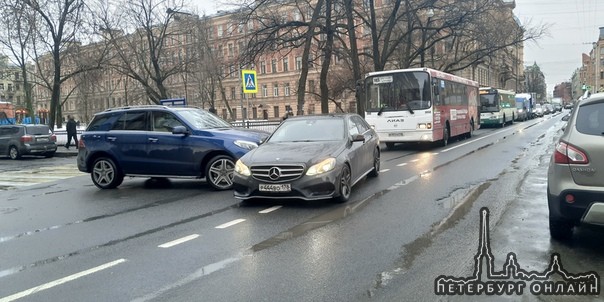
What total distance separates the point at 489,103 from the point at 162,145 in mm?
29754

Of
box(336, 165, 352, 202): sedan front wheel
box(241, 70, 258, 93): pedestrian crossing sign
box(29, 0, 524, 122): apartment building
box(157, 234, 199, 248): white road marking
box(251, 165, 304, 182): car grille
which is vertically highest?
box(29, 0, 524, 122): apartment building

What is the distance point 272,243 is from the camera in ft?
19.0

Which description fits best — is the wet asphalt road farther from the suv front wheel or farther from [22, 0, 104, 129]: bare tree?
[22, 0, 104, 129]: bare tree

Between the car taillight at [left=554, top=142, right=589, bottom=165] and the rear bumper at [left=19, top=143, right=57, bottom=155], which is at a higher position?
the car taillight at [left=554, top=142, right=589, bottom=165]

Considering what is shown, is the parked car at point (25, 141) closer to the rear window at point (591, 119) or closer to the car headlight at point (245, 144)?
the car headlight at point (245, 144)

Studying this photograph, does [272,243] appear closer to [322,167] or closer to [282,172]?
[282,172]

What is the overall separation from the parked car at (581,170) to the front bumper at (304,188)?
3.34 metres

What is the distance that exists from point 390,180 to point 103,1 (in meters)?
31.1

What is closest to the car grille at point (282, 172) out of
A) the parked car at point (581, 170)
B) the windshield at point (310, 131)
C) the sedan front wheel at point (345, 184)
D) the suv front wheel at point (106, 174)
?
the sedan front wheel at point (345, 184)

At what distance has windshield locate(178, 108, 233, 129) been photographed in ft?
34.2

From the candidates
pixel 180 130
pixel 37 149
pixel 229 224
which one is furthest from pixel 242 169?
pixel 37 149

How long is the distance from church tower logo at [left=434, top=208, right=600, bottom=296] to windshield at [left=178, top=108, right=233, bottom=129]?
23.3 ft

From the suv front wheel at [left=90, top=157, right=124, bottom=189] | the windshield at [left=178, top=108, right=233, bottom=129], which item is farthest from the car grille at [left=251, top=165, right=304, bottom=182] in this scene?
the suv front wheel at [left=90, top=157, right=124, bottom=189]

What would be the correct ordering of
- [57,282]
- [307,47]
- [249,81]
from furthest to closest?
[307,47] → [249,81] → [57,282]
